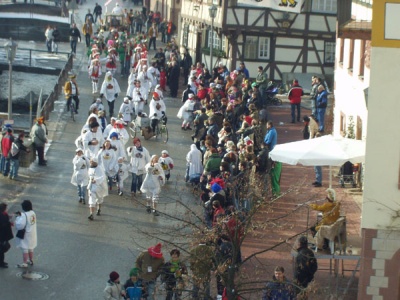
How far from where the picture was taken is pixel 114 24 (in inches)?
2501

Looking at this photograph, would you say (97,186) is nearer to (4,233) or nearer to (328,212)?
(4,233)

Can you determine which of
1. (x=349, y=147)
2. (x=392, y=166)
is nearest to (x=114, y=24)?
(x=349, y=147)

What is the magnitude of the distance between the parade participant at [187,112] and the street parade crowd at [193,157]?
0.09 ft

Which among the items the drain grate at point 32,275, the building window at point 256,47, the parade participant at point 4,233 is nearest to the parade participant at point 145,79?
the building window at point 256,47

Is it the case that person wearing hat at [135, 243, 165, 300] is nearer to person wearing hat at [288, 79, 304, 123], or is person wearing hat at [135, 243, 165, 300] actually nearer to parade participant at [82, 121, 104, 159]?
parade participant at [82, 121, 104, 159]

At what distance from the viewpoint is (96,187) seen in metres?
28.7

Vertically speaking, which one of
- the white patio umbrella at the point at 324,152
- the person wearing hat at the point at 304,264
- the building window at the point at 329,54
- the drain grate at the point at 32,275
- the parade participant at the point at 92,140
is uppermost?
the building window at the point at 329,54

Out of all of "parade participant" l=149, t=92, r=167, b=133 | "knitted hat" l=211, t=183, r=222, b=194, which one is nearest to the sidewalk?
"knitted hat" l=211, t=183, r=222, b=194

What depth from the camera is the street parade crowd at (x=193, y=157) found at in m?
20.2

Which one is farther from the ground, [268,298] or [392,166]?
[392,166]

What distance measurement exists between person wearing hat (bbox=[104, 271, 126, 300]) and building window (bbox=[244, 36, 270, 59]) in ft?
91.7

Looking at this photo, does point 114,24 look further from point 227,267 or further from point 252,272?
point 227,267

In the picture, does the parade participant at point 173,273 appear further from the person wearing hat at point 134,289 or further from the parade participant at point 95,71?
the parade participant at point 95,71

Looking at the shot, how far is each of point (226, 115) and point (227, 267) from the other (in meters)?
17.3
